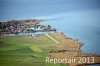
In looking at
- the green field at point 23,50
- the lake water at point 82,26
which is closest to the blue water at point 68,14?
the lake water at point 82,26

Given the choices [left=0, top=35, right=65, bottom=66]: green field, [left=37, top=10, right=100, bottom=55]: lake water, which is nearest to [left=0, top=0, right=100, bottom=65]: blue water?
[left=37, top=10, right=100, bottom=55]: lake water

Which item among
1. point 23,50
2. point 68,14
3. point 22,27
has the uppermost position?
point 68,14

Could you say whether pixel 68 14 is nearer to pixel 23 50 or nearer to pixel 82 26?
pixel 82 26

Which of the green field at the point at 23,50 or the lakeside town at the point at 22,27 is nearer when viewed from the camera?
the green field at the point at 23,50

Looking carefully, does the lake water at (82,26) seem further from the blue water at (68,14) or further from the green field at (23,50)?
the green field at (23,50)

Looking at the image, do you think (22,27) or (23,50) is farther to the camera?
(22,27)

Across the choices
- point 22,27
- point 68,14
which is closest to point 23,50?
point 22,27

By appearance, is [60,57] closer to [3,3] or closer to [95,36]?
[95,36]
